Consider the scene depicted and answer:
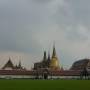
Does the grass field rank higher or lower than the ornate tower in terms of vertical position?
lower

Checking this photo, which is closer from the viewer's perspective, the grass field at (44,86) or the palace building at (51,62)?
the grass field at (44,86)

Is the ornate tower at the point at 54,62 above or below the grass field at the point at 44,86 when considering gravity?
above

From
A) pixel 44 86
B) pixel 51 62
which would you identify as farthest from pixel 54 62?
pixel 44 86

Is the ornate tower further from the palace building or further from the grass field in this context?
the grass field

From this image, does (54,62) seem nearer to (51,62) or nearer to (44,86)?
(51,62)

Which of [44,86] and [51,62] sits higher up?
[51,62]

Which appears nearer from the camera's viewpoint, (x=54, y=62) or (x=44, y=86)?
(x=44, y=86)

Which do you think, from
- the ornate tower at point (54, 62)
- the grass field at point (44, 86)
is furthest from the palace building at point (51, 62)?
the grass field at point (44, 86)

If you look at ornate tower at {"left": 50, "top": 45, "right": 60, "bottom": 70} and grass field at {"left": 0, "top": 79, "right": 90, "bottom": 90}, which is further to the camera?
ornate tower at {"left": 50, "top": 45, "right": 60, "bottom": 70}

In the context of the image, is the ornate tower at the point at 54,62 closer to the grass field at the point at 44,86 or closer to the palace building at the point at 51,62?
the palace building at the point at 51,62

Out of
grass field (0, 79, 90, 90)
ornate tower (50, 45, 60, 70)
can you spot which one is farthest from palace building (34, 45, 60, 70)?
grass field (0, 79, 90, 90)

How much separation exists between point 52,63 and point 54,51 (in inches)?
348

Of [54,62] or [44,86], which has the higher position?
[54,62]

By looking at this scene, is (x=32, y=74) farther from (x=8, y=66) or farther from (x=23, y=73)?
(x=8, y=66)
